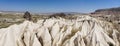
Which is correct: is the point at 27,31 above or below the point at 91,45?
above

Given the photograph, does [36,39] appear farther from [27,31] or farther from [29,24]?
[29,24]

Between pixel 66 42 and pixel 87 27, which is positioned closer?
pixel 66 42

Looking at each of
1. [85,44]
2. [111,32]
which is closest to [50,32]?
[85,44]

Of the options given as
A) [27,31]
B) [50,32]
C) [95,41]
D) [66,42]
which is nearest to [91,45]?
[95,41]

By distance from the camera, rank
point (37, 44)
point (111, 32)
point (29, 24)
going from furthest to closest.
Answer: point (111, 32), point (29, 24), point (37, 44)

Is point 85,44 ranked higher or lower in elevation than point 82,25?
lower

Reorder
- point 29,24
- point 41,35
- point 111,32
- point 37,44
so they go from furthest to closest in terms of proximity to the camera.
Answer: point 111,32
point 29,24
point 41,35
point 37,44

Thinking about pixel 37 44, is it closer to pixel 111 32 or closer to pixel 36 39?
→ pixel 36 39

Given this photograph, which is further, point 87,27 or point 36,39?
point 87,27

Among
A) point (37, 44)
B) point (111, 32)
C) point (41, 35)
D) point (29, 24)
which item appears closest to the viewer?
point (37, 44)

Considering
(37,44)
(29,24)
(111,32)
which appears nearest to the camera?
(37,44)
